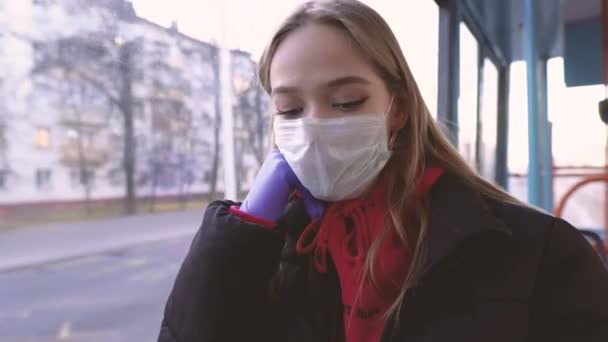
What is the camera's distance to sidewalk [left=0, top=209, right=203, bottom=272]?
3.01ft

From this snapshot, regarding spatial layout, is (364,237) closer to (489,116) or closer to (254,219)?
(254,219)

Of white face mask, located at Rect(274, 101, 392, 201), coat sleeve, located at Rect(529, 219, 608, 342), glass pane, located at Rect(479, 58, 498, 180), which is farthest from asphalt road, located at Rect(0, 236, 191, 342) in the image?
glass pane, located at Rect(479, 58, 498, 180)

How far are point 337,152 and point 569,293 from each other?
409mm

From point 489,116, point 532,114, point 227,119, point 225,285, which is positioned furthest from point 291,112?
point 489,116

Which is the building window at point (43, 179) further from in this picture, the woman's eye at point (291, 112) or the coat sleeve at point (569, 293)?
the coat sleeve at point (569, 293)

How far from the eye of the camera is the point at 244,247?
786mm

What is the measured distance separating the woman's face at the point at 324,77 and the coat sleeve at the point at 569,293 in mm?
353

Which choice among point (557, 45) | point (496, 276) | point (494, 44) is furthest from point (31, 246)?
point (557, 45)

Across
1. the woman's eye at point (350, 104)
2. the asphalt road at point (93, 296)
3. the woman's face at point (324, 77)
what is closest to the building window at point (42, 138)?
the asphalt road at point (93, 296)

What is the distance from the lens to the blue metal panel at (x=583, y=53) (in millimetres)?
3996

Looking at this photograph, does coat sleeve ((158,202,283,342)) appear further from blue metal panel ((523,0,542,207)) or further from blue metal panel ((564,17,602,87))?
blue metal panel ((564,17,602,87))

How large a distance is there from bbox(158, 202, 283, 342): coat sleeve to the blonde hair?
7.0 inches

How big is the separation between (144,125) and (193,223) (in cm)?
31

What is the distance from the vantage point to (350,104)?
81cm
